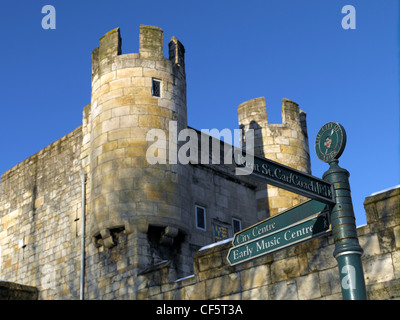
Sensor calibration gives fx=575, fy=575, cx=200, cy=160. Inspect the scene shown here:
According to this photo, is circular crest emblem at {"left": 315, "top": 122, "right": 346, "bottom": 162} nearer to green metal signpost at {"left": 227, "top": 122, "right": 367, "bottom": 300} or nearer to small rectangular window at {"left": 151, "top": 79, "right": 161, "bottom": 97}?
green metal signpost at {"left": 227, "top": 122, "right": 367, "bottom": 300}

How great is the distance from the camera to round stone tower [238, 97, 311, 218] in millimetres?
19031

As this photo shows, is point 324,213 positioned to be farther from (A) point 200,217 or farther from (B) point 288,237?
(A) point 200,217

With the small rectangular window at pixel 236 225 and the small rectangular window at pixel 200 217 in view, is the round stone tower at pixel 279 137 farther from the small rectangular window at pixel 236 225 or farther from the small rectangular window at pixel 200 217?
the small rectangular window at pixel 200 217

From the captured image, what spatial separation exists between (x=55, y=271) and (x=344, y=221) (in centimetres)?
1277

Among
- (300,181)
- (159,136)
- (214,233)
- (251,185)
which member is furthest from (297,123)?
(300,181)

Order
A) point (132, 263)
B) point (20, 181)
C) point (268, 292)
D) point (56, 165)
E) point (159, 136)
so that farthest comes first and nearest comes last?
point (20, 181), point (56, 165), point (159, 136), point (132, 263), point (268, 292)

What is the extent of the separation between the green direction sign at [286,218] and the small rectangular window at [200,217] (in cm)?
930

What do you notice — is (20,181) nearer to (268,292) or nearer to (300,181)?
(268,292)

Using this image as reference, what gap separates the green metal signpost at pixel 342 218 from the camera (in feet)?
18.4

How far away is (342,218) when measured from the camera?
19.5ft

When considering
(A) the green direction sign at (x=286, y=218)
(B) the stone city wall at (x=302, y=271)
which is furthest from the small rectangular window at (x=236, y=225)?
(A) the green direction sign at (x=286, y=218)

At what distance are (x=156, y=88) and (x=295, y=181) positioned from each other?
1003cm

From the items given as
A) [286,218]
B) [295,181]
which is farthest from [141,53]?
[295,181]
